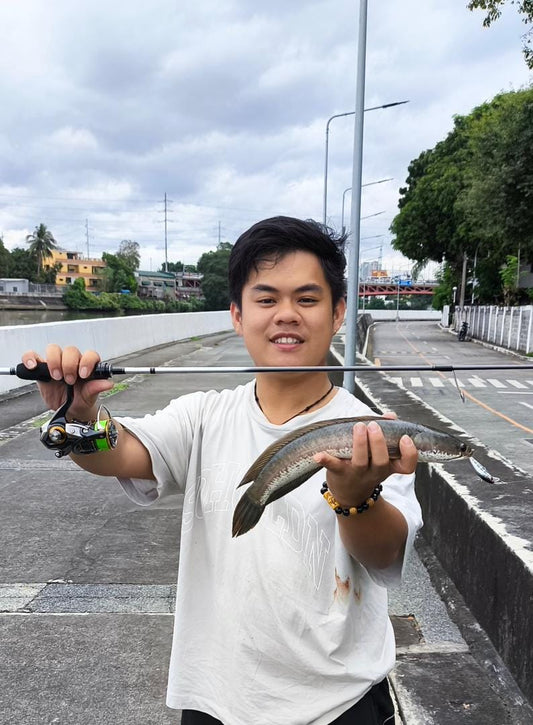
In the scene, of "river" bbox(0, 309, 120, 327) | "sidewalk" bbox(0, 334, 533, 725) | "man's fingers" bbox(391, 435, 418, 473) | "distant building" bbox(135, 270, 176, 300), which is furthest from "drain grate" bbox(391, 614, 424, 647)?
"distant building" bbox(135, 270, 176, 300)

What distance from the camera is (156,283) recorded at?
108m

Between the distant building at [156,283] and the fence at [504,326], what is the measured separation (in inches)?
2601

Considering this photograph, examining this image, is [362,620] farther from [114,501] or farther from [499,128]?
[499,128]

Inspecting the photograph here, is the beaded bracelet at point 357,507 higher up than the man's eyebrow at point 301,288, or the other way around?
the man's eyebrow at point 301,288

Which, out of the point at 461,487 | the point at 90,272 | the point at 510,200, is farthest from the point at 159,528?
the point at 90,272

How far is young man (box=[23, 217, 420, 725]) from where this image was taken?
4.71 ft

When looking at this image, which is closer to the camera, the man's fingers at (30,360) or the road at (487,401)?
the man's fingers at (30,360)

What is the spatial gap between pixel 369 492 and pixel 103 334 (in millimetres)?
17178

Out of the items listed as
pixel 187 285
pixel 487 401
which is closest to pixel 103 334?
pixel 487 401

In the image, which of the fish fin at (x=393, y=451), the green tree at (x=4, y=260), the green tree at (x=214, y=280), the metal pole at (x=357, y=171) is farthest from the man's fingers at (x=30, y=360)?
the green tree at (x=4, y=260)

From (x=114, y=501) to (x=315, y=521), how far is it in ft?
14.9

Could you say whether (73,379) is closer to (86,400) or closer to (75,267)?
(86,400)

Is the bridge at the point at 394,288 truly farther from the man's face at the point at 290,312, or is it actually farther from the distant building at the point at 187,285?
the man's face at the point at 290,312

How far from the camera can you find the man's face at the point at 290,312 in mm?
1616
